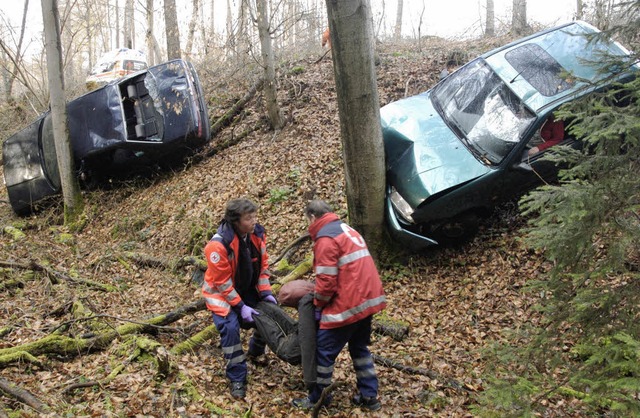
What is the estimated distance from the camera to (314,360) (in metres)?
4.04

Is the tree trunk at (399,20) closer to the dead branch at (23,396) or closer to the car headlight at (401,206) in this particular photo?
the car headlight at (401,206)

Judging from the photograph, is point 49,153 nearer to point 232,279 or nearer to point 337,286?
point 232,279

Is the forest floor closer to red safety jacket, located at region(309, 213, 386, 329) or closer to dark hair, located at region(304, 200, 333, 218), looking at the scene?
red safety jacket, located at region(309, 213, 386, 329)

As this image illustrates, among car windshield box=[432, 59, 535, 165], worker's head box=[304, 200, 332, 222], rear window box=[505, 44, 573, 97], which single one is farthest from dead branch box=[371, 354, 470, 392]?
rear window box=[505, 44, 573, 97]

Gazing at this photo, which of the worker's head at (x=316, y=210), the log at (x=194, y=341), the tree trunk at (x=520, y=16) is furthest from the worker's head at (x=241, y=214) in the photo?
the tree trunk at (x=520, y=16)

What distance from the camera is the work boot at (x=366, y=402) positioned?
417 centimetres

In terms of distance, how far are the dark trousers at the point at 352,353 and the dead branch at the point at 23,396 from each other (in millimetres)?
1990

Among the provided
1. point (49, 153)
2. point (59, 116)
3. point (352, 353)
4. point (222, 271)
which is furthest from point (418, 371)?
point (49, 153)

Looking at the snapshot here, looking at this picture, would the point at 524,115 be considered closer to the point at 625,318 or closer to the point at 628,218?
the point at 628,218

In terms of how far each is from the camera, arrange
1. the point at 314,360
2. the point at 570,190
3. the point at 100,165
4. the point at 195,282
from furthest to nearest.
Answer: the point at 100,165
the point at 195,282
the point at 314,360
the point at 570,190

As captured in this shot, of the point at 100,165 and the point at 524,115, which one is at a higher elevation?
the point at 524,115

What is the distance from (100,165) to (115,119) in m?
1.32

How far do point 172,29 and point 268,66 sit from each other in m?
6.05

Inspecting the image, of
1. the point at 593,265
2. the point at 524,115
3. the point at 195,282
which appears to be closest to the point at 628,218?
the point at 593,265
